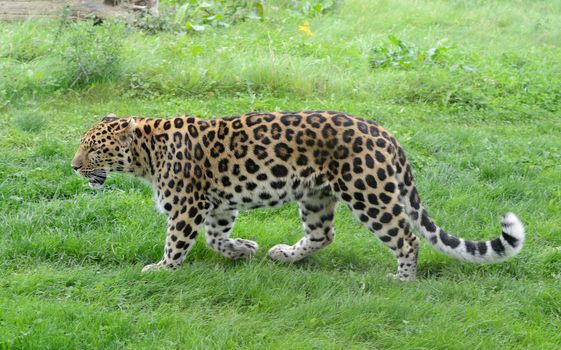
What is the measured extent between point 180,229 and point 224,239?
559 millimetres

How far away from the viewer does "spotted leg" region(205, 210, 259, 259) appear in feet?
24.7

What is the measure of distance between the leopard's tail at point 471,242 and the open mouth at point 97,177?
285 centimetres

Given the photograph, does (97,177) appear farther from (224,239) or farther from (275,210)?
(275,210)

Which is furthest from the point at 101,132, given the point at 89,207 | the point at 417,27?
the point at 417,27

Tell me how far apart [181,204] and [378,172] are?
1.78 m

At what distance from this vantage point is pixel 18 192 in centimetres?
848

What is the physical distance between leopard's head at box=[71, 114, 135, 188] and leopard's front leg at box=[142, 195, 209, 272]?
70cm

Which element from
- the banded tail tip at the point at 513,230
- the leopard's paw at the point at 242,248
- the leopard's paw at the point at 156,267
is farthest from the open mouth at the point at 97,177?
the banded tail tip at the point at 513,230

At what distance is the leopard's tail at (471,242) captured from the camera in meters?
6.76

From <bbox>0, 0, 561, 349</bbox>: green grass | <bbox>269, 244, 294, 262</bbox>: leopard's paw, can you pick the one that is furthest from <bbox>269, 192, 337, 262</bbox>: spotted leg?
<bbox>0, 0, 561, 349</bbox>: green grass

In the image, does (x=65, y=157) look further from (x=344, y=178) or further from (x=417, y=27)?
(x=417, y=27)

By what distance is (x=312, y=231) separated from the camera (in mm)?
7648

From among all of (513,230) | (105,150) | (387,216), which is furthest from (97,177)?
(513,230)

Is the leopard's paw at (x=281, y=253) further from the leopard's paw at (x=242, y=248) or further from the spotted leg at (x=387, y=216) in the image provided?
the spotted leg at (x=387, y=216)
